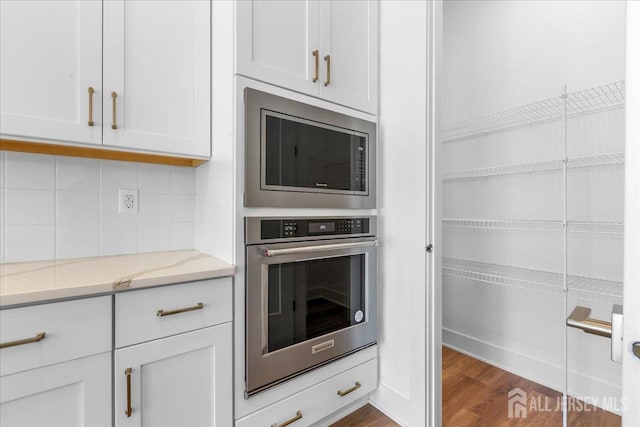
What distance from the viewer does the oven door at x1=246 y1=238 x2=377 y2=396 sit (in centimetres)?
121

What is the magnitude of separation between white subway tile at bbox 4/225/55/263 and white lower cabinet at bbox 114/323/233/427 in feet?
2.12

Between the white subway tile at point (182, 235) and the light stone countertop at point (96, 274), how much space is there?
0.17 m

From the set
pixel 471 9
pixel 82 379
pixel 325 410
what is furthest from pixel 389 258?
pixel 471 9

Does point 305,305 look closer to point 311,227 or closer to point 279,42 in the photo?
point 311,227

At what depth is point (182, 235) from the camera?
5.16 feet

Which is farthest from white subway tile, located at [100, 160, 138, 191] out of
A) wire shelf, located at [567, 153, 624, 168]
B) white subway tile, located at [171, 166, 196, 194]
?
wire shelf, located at [567, 153, 624, 168]

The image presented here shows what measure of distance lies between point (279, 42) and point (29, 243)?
131cm

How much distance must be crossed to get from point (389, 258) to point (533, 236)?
1059 millimetres

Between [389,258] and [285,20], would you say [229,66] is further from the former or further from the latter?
[389,258]

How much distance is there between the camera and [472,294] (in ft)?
7.56

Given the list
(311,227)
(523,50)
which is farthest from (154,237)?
(523,50)

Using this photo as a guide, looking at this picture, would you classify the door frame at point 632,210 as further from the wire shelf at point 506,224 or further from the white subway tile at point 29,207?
the white subway tile at point 29,207

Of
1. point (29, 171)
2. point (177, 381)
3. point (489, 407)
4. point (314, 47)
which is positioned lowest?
point (489, 407)

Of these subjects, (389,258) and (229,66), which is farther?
(389,258)
